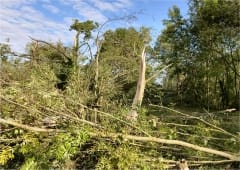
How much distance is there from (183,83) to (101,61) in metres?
15.3

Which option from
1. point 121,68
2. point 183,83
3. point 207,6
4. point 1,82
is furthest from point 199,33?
point 1,82

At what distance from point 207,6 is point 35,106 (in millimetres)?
15465

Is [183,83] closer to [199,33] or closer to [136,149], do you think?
[199,33]

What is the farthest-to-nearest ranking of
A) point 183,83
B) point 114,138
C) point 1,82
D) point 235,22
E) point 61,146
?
point 183,83 < point 235,22 < point 1,82 < point 114,138 < point 61,146

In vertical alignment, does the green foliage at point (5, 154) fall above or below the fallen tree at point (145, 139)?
below

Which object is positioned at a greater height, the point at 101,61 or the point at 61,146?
the point at 101,61

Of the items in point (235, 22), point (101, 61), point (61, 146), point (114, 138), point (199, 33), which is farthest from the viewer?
point (199, 33)

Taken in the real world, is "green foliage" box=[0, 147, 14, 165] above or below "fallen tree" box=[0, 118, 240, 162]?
below

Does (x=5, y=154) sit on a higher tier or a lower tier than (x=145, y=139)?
lower

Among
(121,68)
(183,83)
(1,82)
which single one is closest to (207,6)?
(183,83)

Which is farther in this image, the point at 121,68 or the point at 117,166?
the point at 121,68

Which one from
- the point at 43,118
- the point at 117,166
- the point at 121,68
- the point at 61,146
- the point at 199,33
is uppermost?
the point at 199,33

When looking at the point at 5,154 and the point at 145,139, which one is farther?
the point at 145,139

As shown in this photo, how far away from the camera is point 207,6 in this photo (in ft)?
57.6
